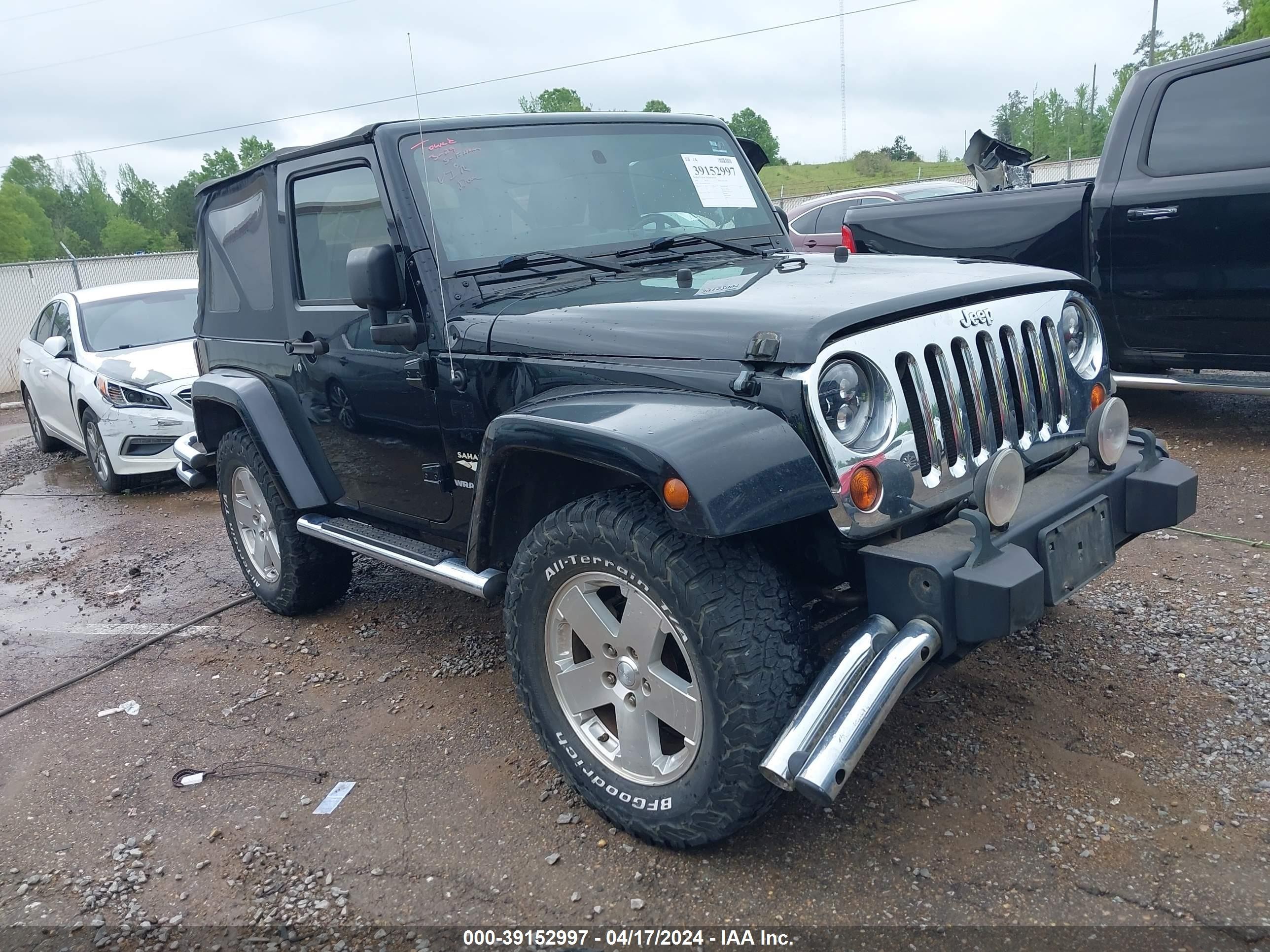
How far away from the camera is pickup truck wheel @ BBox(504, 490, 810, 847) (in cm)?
234

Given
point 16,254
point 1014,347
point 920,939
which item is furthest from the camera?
point 16,254

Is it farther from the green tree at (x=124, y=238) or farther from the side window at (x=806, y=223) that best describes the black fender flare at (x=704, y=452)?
the green tree at (x=124, y=238)

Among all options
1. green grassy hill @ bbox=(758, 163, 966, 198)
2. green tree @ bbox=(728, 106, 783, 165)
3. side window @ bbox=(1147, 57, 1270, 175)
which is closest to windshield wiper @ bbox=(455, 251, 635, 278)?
side window @ bbox=(1147, 57, 1270, 175)

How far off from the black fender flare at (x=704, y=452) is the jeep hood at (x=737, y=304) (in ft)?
0.57

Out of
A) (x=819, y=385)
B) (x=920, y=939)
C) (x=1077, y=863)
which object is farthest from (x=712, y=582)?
(x=1077, y=863)

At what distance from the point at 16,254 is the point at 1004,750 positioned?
255 ft

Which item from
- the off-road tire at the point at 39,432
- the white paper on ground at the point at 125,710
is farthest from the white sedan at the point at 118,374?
the white paper on ground at the point at 125,710

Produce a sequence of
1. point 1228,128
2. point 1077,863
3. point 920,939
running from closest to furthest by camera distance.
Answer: point 920,939 < point 1077,863 < point 1228,128

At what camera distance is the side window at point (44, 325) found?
30.6 ft

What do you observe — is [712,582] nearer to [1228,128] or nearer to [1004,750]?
[1004,750]

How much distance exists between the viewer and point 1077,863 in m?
2.48

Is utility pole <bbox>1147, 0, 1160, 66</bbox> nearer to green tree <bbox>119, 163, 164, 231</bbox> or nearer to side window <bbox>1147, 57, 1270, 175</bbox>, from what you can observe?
side window <bbox>1147, 57, 1270, 175</bbox>

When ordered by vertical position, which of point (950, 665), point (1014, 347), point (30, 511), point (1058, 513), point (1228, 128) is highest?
point (1228, 128)

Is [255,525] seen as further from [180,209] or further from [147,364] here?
[180,209]
